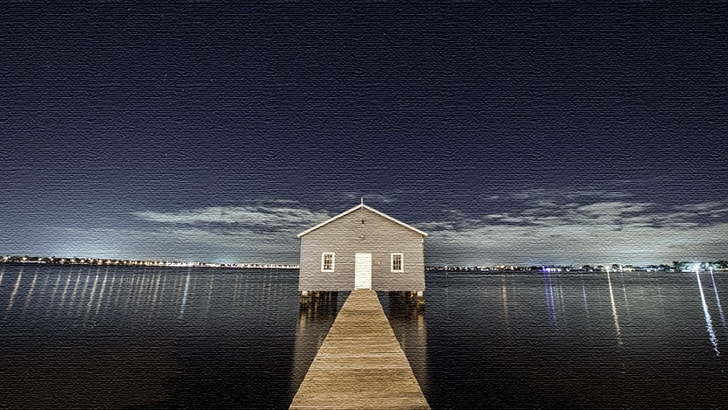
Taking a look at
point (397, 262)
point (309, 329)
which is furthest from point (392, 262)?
point (309, 329)

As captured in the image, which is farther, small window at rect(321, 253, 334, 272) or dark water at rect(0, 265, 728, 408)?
small window at rect(321, 253, 334, 272)

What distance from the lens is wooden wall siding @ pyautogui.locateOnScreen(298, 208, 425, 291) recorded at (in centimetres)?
1906

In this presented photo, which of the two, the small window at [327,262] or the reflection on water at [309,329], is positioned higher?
the small window at [327,262]

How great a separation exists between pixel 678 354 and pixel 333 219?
1435cm

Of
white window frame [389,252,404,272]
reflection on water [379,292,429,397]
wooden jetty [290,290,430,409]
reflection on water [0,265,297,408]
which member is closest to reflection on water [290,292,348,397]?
reflection on water [0,265,297,408]

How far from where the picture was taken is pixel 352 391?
17.2 feet

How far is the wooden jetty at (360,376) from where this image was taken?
4.86m

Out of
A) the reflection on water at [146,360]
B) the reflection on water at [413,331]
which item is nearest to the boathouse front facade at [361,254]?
the reflection on water at [413,331]

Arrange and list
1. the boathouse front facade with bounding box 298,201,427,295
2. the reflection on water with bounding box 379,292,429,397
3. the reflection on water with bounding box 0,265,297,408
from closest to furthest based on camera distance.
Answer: the reflection on water with bounding box 0,265,297,408 → the reflection on water with bounding box 379,292,429,397 → the boathouse front facade with bounding box 298,201,427,295

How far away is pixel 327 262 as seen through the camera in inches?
755

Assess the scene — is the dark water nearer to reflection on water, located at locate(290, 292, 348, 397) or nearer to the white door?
reflection on water, located at locate(290, 292, 348, 397)

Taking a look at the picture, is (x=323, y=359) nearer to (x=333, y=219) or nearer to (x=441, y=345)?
(x=441, y=345)

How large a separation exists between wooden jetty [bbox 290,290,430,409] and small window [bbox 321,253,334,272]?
9.56 metres

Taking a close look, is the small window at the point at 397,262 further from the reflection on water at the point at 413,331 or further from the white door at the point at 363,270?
the reflection on water at the point at 413,331
